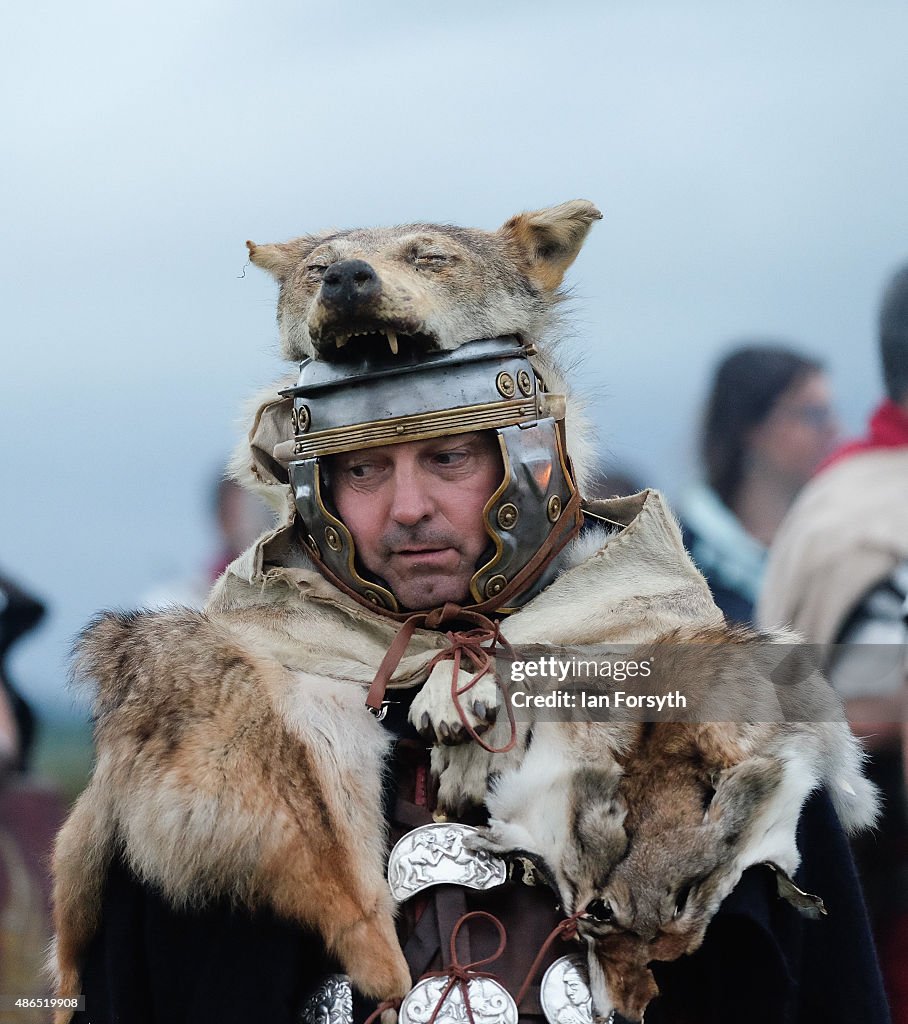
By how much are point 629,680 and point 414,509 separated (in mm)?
508

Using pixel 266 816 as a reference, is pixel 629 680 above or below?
above

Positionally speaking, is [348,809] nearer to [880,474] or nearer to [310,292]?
[310,292]

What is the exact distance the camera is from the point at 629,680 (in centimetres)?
290

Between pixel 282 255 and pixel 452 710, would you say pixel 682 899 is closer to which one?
pixel 452 710

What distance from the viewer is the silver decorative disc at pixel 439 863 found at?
2.80m

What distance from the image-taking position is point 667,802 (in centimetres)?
275

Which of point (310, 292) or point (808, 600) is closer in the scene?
point (310, 292)

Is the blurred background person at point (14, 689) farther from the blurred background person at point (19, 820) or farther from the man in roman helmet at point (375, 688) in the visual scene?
the man in roman helmet at point (375, 688)

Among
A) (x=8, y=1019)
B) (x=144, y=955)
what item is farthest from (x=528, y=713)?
(x=8, y=1019)

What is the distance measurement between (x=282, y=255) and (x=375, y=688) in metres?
1.00

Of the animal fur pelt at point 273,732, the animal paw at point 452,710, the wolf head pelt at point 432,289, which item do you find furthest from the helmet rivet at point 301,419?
the animal paw at point 452,710

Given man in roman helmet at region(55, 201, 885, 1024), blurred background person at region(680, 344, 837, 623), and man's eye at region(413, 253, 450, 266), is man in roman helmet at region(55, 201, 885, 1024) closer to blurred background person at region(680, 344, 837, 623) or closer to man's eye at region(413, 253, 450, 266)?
man's eye at region(413, 253, 450, 266)

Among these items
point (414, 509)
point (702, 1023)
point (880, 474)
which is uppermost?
point (880, 474)

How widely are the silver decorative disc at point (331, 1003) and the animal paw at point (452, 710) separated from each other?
A: 44 centimetres
